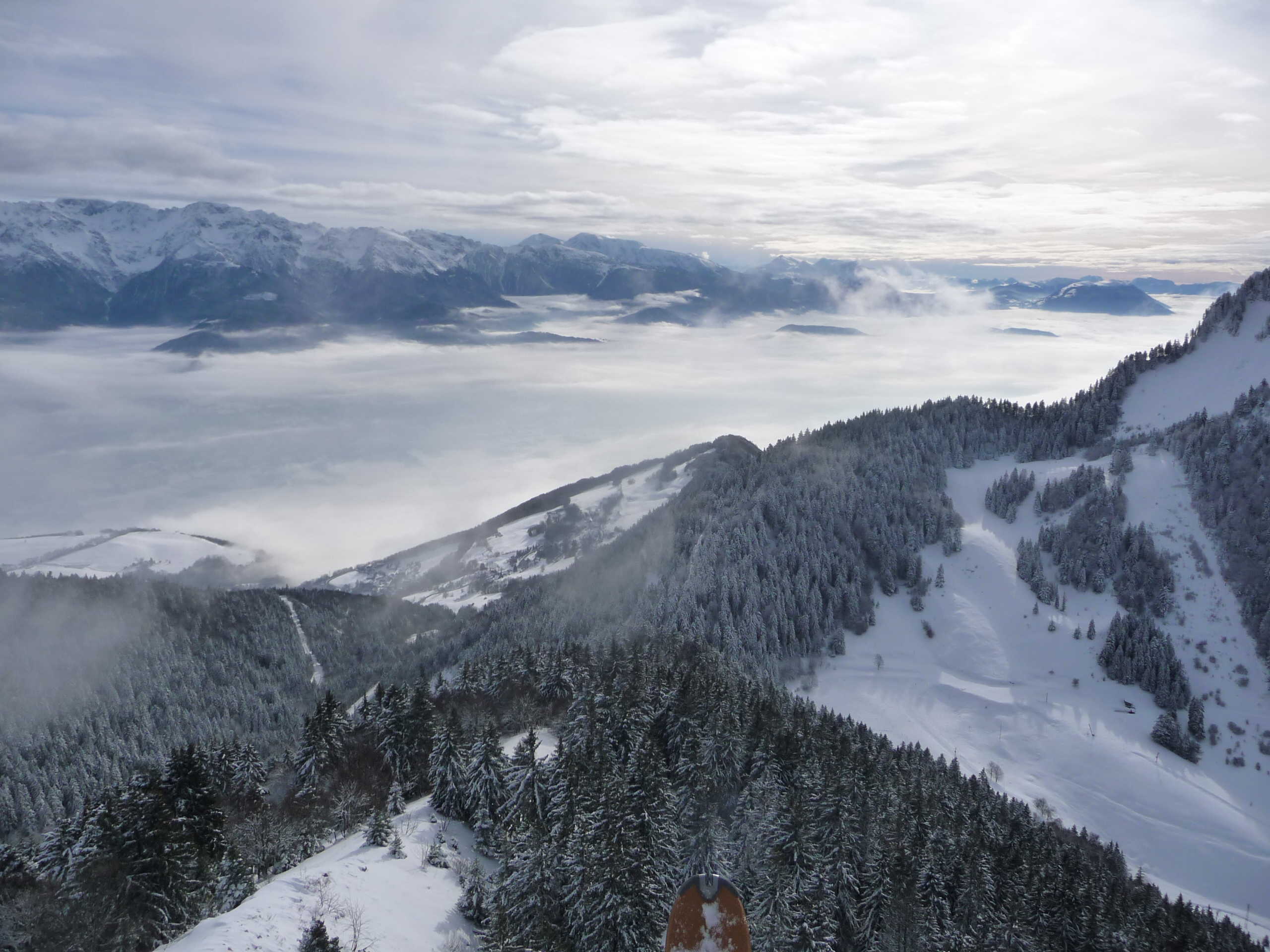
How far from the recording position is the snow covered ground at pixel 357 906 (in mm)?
36844

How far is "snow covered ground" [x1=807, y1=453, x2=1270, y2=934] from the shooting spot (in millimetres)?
121000

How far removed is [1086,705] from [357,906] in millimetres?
157261

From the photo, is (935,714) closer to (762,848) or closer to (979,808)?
(979,808)

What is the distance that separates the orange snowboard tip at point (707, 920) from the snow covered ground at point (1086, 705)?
14310 centimetres

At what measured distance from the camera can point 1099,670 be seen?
521 feet

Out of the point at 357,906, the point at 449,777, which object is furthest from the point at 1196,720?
the point at 357,906

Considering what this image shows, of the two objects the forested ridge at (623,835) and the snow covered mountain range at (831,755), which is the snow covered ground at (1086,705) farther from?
the forested ridge at (623,835)

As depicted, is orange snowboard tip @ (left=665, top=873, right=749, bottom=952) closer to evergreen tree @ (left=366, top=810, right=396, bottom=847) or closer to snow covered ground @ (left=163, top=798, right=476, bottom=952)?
snow covered ground @ (left=163, top=798, right=476, bottom=952)

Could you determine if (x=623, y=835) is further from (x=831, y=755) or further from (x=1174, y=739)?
(x=1174, y=739)

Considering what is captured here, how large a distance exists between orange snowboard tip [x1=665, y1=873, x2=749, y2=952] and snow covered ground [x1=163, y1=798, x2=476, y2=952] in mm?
36582

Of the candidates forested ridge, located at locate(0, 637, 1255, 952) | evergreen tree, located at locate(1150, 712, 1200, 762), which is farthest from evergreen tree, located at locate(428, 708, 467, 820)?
evergreen tree, located at locate(1150, 712, 1200, 762)

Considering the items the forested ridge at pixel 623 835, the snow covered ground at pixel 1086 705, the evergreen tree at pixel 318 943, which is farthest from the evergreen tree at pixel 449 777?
the snow covered ground at pixel 1086 705

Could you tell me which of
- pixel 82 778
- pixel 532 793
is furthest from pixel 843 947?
pixel 82 778

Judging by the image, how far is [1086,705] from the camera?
152 metres
